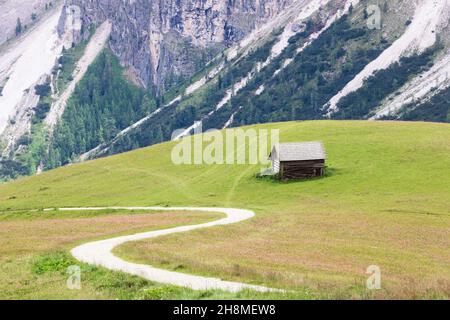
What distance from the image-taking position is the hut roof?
3834 inches

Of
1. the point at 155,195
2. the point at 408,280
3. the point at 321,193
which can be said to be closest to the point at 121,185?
the point at 155,195

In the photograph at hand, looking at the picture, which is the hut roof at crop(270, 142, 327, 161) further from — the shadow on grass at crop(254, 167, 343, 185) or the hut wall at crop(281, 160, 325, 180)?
the shadow on grass at crop(254, 167, 343, 185)

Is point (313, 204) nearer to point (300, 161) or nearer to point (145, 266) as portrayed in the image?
point (300, 161)

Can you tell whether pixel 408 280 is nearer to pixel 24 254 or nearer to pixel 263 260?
pixel 263 260

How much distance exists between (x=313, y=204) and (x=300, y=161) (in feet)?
67.5

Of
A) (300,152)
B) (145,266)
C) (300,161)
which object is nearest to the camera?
(145,266)

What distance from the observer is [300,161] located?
320ft

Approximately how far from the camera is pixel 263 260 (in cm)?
3638
